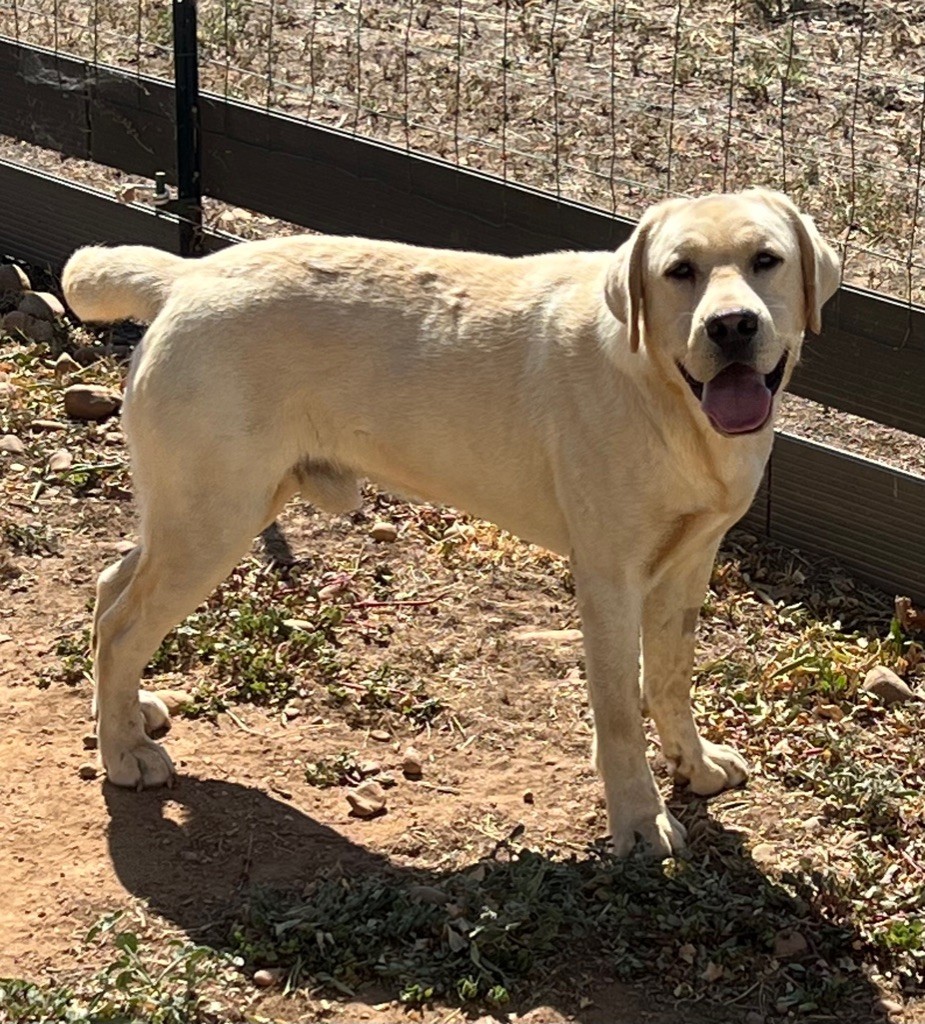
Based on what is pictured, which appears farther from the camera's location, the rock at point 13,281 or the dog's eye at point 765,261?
the rock at point 13,281

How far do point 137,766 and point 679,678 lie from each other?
148cm

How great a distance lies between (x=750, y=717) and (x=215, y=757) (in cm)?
156

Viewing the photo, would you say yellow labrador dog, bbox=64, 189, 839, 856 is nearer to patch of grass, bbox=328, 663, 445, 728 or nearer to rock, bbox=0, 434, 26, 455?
patch of grass, bbox=328, 663, 445, 728

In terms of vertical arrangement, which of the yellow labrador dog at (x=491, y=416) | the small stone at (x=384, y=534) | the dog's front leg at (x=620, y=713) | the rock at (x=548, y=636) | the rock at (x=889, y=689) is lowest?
the small stone at (x=384, y=534)

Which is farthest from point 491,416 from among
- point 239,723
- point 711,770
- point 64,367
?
point 64,367

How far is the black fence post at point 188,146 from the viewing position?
7086 mm

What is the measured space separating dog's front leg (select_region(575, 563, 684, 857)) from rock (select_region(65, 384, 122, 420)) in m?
2.81

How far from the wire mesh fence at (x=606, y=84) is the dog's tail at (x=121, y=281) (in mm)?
2564

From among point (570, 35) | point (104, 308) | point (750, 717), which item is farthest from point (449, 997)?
point (570, 35)

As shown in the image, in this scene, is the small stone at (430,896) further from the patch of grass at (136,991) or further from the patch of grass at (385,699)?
the patch of grass at (385,699)

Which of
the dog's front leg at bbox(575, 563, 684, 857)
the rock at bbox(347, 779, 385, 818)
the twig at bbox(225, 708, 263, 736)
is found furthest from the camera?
the twig at bbox(225, 708, 263, 736)

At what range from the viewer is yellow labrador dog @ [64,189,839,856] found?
13.3 feet

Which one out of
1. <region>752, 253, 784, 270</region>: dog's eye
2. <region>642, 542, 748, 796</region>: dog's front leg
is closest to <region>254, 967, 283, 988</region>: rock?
<region>642, 542, 748, 796</region>: dog's front leg

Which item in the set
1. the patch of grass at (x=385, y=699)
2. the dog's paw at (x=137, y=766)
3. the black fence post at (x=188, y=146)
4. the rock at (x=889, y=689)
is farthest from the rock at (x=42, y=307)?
the rock at (x=889, y=689)
